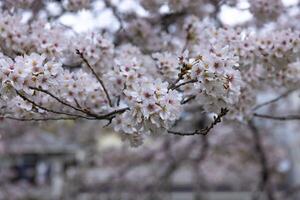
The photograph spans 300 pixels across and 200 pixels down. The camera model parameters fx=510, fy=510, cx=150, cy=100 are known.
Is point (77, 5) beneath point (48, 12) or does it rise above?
beneath

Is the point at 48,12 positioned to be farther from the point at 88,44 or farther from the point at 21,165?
the point at 21,165

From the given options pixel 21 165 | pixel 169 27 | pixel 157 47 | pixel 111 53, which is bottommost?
pixel 111 53

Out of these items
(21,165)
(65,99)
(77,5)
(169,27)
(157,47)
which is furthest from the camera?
(21,165)

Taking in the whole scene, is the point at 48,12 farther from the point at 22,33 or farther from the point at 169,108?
the point at 169,108

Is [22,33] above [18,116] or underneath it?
above

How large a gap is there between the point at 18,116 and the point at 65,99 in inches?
10.2

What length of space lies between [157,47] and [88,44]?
2.77ft

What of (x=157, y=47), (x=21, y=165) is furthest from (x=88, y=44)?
(x=21, y=165)

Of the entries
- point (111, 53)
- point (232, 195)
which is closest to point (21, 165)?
point (232, 195)

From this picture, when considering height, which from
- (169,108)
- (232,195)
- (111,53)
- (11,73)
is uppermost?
(232,195)

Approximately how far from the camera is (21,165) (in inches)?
475

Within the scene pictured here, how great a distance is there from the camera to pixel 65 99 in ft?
8.16

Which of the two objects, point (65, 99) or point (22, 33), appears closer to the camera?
point (65, 99)

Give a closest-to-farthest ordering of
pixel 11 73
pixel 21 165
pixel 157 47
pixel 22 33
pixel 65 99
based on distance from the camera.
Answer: pixel 11 73
pixel 65 99
pixel 22 33
pixel 157 47
pixel 21 165
